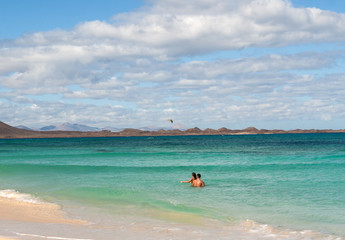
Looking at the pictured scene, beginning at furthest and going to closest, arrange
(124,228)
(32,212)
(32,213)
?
(32,212) → (32,213) → (124,228)

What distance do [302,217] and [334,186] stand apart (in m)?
7.85

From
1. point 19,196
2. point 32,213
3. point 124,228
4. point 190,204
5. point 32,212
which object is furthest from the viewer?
point 19,196

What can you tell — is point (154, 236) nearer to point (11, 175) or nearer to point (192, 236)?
point (192, 236)

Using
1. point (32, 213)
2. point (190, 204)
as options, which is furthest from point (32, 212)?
point (190, 204)

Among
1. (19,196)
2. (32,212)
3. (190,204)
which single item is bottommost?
(19,196)

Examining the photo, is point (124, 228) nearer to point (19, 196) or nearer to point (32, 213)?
point (32, 213)

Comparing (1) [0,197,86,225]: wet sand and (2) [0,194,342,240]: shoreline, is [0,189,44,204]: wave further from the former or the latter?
(2) [0,194,342,240]: shoreline

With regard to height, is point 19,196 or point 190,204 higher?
point 190,204

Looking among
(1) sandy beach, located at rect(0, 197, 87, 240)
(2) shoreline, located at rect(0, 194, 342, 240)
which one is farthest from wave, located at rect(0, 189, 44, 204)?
(2) shoreline, located at rect(0, 194, 342, 240)

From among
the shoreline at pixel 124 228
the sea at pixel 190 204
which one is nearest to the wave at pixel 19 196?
the sea at pixel 190 204

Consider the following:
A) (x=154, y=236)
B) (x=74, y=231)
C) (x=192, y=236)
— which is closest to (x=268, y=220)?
(x=192, y=236)

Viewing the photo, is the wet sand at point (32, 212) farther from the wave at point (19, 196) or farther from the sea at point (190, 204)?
the sea at point (190, 204)

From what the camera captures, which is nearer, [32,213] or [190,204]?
[32,213]

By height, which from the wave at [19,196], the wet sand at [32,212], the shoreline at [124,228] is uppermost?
the shoreline at [124,228]
